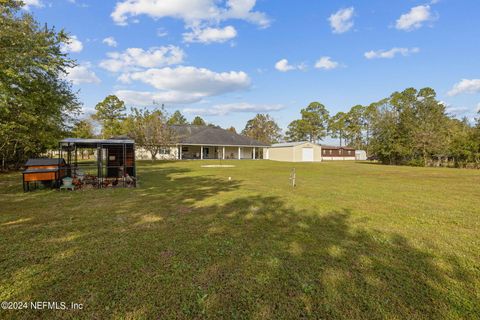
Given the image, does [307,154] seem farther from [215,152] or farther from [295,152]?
[215,152]

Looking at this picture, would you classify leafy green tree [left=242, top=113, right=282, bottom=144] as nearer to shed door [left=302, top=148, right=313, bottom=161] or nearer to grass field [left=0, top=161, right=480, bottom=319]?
shed door [left=302, top=148, right=313, bottom=161]

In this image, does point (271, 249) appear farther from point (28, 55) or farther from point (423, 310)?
point (28, 55)

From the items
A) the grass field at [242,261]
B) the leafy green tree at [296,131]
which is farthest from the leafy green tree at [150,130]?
the leafy green tree at [296,131]

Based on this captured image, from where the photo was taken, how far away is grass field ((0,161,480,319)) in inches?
99.9

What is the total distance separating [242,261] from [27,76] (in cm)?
1032

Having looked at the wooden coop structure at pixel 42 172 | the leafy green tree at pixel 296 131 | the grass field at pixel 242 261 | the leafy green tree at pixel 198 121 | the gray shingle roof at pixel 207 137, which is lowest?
the grass field at pixel 242 261

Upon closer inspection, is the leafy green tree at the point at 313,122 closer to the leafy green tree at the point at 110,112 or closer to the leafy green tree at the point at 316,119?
the leafy green tree at the point at 316,119

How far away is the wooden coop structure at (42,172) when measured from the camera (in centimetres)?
883

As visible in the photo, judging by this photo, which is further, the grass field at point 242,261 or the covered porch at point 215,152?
the covered porch at point 215,152

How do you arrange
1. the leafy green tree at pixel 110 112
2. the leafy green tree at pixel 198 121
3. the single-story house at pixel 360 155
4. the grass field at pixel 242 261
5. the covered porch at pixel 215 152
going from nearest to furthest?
1. the grass field at pixel 242 261
2. the covered porch at pixel 215 152
3. the leafy green tree at pixel 110 112
4. the single-story house at pixel 360 155
5. the leafy green tree at pixel 198 121

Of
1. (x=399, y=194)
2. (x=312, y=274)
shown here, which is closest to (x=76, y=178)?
(x=312, y=274)

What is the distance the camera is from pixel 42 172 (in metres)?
9.09

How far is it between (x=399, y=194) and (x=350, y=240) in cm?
611

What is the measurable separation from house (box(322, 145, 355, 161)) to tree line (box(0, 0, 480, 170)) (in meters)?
11.8
